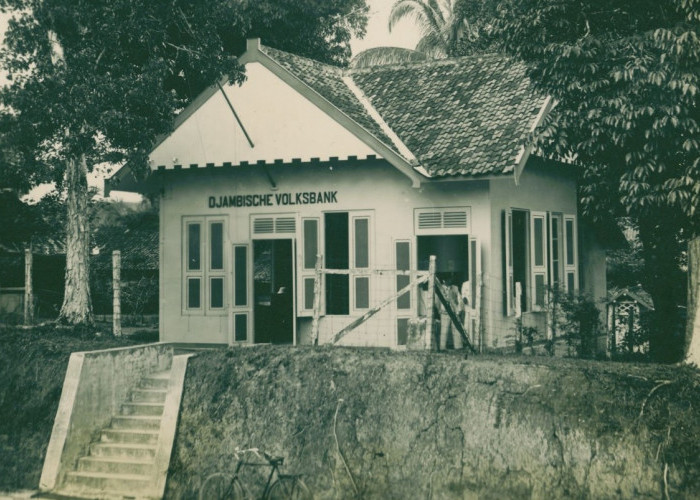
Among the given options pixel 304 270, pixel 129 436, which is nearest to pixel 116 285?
pixel 129 436

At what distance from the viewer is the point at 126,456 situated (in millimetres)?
12367

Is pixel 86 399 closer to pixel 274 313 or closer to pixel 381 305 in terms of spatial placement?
pixel 381 305

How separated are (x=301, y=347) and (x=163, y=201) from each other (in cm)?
758

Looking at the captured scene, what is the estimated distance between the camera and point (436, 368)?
36.5 feet

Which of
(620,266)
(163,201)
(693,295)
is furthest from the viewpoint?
(620,266)

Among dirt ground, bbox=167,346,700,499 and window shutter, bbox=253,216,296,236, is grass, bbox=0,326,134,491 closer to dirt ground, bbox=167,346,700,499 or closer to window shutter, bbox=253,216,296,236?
dirt ground, bbox=167,346,700,499

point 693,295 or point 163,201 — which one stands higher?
point 163,201

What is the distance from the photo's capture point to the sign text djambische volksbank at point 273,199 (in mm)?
17547

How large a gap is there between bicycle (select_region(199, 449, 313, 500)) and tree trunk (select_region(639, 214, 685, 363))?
774cm

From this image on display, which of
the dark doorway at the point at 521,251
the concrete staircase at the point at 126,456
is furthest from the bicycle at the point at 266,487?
the dark doorway at the point at 521,251

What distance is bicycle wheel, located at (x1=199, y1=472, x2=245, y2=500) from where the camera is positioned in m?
10.8

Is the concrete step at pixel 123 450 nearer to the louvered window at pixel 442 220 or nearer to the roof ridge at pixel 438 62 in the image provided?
the louvered window at pixel 442 220

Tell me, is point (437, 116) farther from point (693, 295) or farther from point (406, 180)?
point (693, 295)

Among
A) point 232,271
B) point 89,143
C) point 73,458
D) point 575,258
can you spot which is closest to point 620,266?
point 575,258
